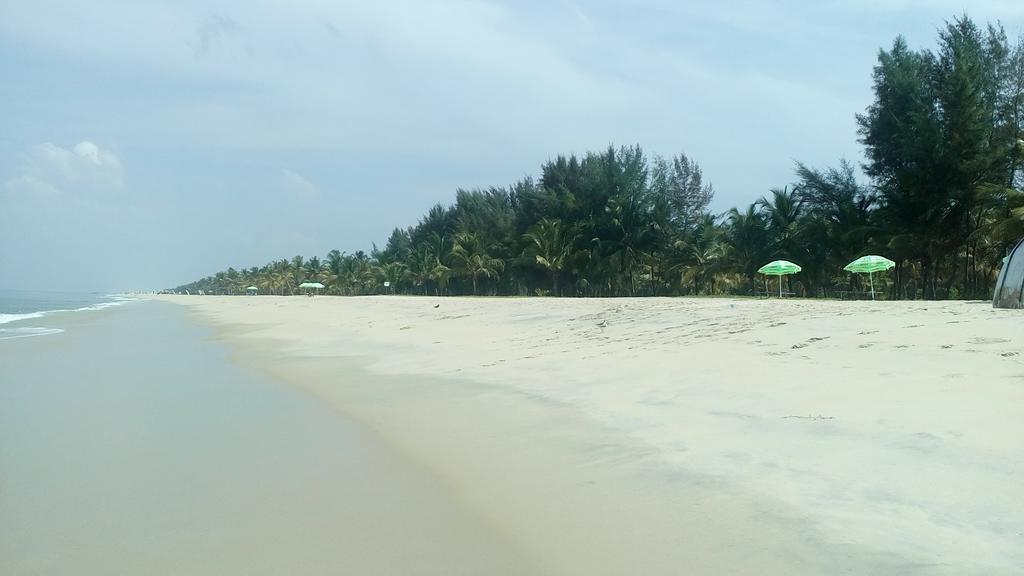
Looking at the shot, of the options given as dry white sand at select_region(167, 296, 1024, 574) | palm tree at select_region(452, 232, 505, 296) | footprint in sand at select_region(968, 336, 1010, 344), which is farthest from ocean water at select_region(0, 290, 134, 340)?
palm tree at select_region(452, 232, 505, 296)

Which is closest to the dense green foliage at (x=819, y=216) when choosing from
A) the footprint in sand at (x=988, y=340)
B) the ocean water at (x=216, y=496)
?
the footprint in sand at (x=988, y=340)

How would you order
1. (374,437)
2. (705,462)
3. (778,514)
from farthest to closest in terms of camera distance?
(374,437) → (705,462) → (778,514)

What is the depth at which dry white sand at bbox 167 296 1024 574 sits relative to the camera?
3.77 meters

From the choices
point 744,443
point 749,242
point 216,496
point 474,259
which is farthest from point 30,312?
point 744,443

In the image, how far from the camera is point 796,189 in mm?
41656

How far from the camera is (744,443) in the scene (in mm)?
5672

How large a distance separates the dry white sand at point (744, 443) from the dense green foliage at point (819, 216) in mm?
21312

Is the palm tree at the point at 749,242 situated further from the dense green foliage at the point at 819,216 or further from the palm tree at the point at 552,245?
the palm tree at the point at 552,245

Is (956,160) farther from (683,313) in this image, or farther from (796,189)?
(683,313)

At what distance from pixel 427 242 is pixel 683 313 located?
6322cm

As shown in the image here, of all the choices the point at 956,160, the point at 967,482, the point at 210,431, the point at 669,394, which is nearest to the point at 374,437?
the point at 210,431

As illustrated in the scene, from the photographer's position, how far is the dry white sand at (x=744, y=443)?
3.77m

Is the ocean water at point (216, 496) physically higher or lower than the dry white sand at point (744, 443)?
lower

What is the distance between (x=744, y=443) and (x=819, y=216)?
38.8 metres
